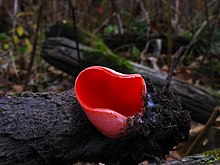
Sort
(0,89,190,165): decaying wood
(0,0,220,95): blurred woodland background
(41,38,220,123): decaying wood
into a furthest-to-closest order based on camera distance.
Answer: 1. (0,0,220,95): blurred woodland background
2. (41,38,220,123): decaying wood
3. (0,89,190,165): decaying wood

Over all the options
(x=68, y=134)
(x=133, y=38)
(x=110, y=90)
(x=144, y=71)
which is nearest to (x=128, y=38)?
(x=133, y=38)

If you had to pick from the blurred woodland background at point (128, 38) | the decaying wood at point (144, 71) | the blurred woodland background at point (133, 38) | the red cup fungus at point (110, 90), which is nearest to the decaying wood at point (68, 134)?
the red cup fungus at point (110, 90)

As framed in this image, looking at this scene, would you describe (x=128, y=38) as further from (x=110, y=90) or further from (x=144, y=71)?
(x=110, y=90)

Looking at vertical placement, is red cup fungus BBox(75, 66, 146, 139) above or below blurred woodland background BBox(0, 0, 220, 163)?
above

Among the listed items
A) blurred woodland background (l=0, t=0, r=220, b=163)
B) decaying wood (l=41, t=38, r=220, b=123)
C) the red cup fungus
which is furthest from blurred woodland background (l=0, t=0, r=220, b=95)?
the red cup fungus

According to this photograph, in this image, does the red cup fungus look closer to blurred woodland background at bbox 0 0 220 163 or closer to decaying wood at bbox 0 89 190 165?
decaying wood at bbox 0 89 190 165

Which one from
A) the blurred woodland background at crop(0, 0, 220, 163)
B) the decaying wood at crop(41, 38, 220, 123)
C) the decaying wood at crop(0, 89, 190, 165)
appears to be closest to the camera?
the decaying wood at crop(0, 89, 190, 165)

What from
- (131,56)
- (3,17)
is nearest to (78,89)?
(131,56)

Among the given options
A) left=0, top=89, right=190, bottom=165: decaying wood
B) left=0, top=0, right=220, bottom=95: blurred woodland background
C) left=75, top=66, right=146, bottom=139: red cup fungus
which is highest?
left=75, top=66, right=146, bottom=139: red cup fungus

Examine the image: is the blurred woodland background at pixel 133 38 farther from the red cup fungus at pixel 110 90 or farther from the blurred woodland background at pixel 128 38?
the red cup fungus at pixel 110 90
